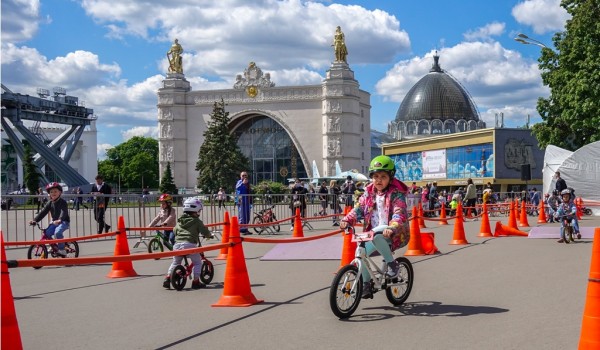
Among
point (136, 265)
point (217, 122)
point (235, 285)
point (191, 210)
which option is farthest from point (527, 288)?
point (217, 122)

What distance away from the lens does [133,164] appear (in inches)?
5428

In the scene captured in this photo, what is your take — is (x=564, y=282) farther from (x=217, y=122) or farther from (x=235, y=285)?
(x=217, y=122)

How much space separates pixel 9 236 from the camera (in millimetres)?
20500

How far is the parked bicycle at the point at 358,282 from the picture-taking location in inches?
285

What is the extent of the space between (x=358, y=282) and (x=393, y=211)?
34.6 inches

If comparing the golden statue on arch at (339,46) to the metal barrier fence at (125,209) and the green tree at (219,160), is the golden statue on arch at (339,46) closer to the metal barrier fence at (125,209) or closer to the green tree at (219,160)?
the green tree at (219,160)

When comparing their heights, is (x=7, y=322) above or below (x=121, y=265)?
above

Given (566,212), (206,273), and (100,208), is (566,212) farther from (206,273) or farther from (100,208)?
(100,208)

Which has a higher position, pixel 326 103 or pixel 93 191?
pixel 326 103

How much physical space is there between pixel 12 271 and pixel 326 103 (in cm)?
8868

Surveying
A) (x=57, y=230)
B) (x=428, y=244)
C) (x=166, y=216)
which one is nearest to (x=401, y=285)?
(x=166, y=216)

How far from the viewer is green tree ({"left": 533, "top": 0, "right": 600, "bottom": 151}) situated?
1389 inches

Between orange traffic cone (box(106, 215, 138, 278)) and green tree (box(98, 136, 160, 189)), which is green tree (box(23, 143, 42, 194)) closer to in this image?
green tree (box(98, 136, 160, 189))

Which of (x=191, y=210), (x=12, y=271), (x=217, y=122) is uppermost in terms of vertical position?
(x=217, y=122)
